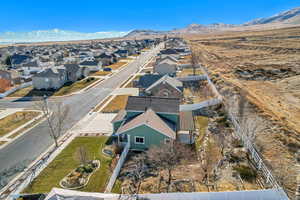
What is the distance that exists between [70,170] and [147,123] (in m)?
9.07

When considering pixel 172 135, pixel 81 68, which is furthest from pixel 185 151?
pixel 81 68

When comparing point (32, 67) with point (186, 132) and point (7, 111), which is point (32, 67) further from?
point (186, 132)

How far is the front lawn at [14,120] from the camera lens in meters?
28.1

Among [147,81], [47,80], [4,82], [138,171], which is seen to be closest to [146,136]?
[138,171]

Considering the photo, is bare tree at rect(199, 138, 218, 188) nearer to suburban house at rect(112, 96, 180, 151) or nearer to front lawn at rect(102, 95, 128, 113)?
suburban house at rect(112, 96, 180, 151)

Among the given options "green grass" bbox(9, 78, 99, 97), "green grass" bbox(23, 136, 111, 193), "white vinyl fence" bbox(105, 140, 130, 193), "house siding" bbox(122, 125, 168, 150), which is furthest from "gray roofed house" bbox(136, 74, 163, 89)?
"white vinyl fence" bbox(105, 140, 130, 193)

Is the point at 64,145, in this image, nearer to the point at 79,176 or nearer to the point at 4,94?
the point at 79,176

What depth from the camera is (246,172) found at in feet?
60.1

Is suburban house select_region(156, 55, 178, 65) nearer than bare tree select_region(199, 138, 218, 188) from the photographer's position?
No

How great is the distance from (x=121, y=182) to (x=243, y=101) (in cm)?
2529

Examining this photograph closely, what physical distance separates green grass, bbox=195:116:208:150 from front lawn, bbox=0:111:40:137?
26039 millimetres

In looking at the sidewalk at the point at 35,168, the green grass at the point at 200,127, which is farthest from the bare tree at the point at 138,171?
the sidewalk at the point at 35,168

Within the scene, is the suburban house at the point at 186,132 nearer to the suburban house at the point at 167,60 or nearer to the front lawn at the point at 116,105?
the front lawn at the point at 116,105

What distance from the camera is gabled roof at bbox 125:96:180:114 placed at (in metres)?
24.9
